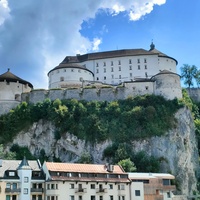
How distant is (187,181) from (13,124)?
105 ft

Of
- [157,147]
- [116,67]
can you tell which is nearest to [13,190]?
[157,147]

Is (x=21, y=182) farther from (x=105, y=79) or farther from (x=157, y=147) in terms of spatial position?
(x=105, y=79)

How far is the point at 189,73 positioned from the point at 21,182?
2483 inches

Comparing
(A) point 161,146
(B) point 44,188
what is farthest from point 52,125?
(B) point 44,188

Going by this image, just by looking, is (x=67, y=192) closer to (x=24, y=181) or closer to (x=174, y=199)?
(x=24, y=181)

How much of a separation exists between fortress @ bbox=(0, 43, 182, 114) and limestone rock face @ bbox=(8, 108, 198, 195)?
727 centimetres

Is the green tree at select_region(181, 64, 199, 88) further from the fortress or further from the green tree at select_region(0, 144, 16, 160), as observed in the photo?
the green tree at select_region(0, 144, 16, 160)

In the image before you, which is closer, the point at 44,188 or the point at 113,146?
the point at 44,188

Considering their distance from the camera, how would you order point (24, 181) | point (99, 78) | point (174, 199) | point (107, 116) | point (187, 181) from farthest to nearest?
point (99, 78), point (107, 116), point (187, 181), point (174, 199), point (24, 181)

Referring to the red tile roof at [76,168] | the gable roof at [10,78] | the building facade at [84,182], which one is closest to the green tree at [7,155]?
the building facade at [84,182]

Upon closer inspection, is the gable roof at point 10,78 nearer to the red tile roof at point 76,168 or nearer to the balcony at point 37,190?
the red tile roof at point 76,168

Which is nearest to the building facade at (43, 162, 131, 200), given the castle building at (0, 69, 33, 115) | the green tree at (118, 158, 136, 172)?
the green tree at (118, 158, 136, 172)

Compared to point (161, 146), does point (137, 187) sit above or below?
below

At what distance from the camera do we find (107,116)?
236 ft
